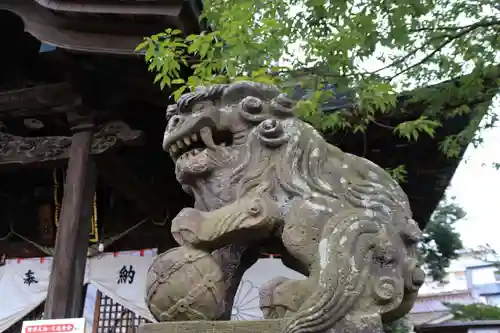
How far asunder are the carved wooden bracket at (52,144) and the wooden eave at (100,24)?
2.81ft

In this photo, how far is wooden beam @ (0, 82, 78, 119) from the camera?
4945 millimetres

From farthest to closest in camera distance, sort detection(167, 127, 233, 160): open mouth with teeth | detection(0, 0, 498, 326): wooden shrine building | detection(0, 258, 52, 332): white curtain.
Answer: detection(0, 258, 52, 332): white curtain → detection(0, 0, 498, 326): wooden shrine building → detection(167, 127, 233, 160): open mouth with teeth

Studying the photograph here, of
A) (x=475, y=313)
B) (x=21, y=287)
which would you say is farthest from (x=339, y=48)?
(x=475, y=313)

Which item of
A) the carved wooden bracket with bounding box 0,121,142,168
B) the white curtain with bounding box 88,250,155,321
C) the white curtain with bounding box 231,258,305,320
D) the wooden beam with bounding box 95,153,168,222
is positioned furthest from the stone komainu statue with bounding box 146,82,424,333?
the white curtain with bounding box 88,250,155,321

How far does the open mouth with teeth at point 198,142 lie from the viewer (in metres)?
1.77

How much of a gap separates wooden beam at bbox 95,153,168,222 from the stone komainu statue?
3412 millimetres

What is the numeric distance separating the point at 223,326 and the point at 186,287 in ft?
0.53

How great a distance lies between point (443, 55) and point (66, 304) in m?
3.68

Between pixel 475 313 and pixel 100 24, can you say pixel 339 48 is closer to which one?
pixel 100 24

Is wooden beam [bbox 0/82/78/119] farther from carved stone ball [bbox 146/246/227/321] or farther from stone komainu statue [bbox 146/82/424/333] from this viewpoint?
carved stone ball [bbox 146/246/227/321]

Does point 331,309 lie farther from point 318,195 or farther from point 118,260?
point 118,260

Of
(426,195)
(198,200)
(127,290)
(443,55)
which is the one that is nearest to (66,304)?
(127,290)

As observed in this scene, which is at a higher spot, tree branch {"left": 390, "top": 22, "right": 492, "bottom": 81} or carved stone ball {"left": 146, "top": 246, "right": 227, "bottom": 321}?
tree branch {"left": 390, "top": 22, "right": 492, "bottom": 81}

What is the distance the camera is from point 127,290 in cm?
646
